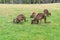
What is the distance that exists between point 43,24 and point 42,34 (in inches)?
88.9

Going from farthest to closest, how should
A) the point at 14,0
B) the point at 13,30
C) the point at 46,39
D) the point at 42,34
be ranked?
1. the point at 14,0
2. the point at 13,30
3. the point at 42,34
4. the point at 46,39

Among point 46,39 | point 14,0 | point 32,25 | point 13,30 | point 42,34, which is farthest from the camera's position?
point 14,0

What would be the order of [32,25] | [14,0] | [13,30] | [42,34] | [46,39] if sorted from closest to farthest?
[46,39]
[42,34]
[13,30]
[32,25]
[14,0]

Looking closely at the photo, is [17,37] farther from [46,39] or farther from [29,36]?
[46,39]

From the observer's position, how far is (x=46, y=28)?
11.4 m

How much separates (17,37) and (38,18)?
2992 mm

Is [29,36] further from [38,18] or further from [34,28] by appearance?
[38,18]

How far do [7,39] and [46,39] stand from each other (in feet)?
5.45

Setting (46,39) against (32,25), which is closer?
(46,39)

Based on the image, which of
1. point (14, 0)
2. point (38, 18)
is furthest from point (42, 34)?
point (14, 0)

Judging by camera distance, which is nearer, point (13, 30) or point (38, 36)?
point (38, 36)

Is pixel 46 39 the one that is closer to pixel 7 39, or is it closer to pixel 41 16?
pixel 7 39

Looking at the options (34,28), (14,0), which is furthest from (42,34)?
(14,0)

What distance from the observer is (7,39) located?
934 centimetres
